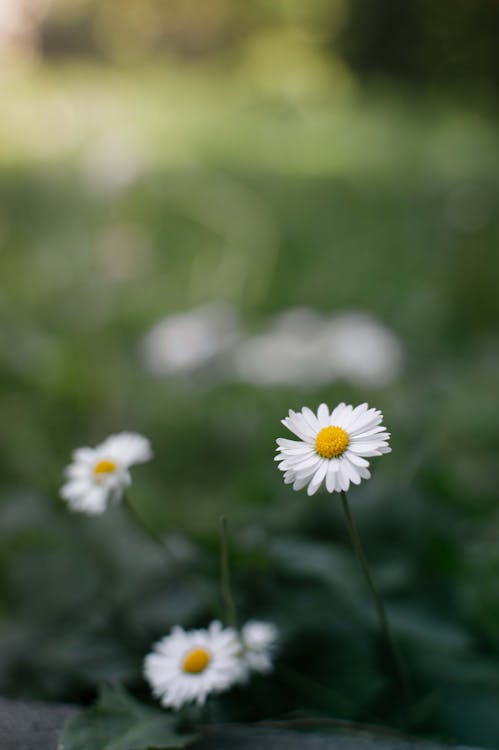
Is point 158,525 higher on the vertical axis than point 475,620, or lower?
higher

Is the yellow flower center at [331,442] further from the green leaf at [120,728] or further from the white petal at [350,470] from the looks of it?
the green leaf at [120,728]

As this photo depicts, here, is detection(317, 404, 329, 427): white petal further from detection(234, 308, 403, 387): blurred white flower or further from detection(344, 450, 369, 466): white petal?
detection(234, 308, 403, 387): blurred white flower

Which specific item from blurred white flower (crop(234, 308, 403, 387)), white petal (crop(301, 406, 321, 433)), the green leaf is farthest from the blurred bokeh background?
white petal (crop(301, 406, 321, 433))

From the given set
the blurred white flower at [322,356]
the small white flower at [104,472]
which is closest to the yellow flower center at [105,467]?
the small white flower at [104,472]

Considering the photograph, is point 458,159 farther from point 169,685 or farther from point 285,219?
point 169,685

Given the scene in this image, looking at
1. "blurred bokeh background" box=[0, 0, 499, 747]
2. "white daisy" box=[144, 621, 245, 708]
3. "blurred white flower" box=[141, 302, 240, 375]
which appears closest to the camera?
"white daisy" box=[144, 621, 245, 708]

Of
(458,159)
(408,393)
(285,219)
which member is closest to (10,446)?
(408,393)
